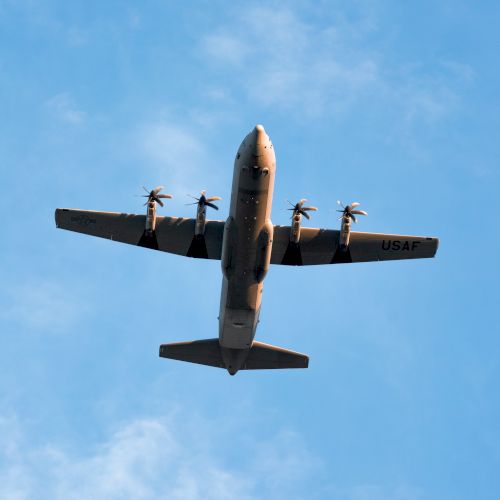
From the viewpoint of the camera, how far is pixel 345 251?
59656 mm

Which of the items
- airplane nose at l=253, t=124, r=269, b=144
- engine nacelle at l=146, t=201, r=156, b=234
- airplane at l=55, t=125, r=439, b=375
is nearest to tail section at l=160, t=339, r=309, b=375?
airplane at l=55, t=125, r=439, b=375

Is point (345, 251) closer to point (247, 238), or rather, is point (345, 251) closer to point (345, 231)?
point (345, 231)

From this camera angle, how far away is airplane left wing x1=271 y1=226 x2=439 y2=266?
5972cm

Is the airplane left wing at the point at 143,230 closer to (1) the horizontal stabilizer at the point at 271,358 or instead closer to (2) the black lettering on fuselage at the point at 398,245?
(1) the horizontal stabilizer at the point at 271,358

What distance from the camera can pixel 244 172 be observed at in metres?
51.6

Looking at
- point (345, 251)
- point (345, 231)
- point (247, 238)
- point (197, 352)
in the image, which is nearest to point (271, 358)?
point (197, 352)

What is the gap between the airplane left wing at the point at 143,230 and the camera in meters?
59.2

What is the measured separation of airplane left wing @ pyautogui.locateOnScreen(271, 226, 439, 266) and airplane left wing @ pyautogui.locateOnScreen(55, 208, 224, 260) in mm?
4020

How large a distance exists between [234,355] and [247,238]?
32.8 ft

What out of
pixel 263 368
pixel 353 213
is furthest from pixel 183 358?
pixel 353 213

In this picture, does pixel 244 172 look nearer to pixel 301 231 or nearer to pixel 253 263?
pixel 253 263

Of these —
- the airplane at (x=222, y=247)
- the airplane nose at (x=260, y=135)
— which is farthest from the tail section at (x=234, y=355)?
the airplane nose at (x=260, y=135)

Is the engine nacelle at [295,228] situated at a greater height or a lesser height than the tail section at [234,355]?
greater

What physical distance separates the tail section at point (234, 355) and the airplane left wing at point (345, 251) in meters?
5.75
